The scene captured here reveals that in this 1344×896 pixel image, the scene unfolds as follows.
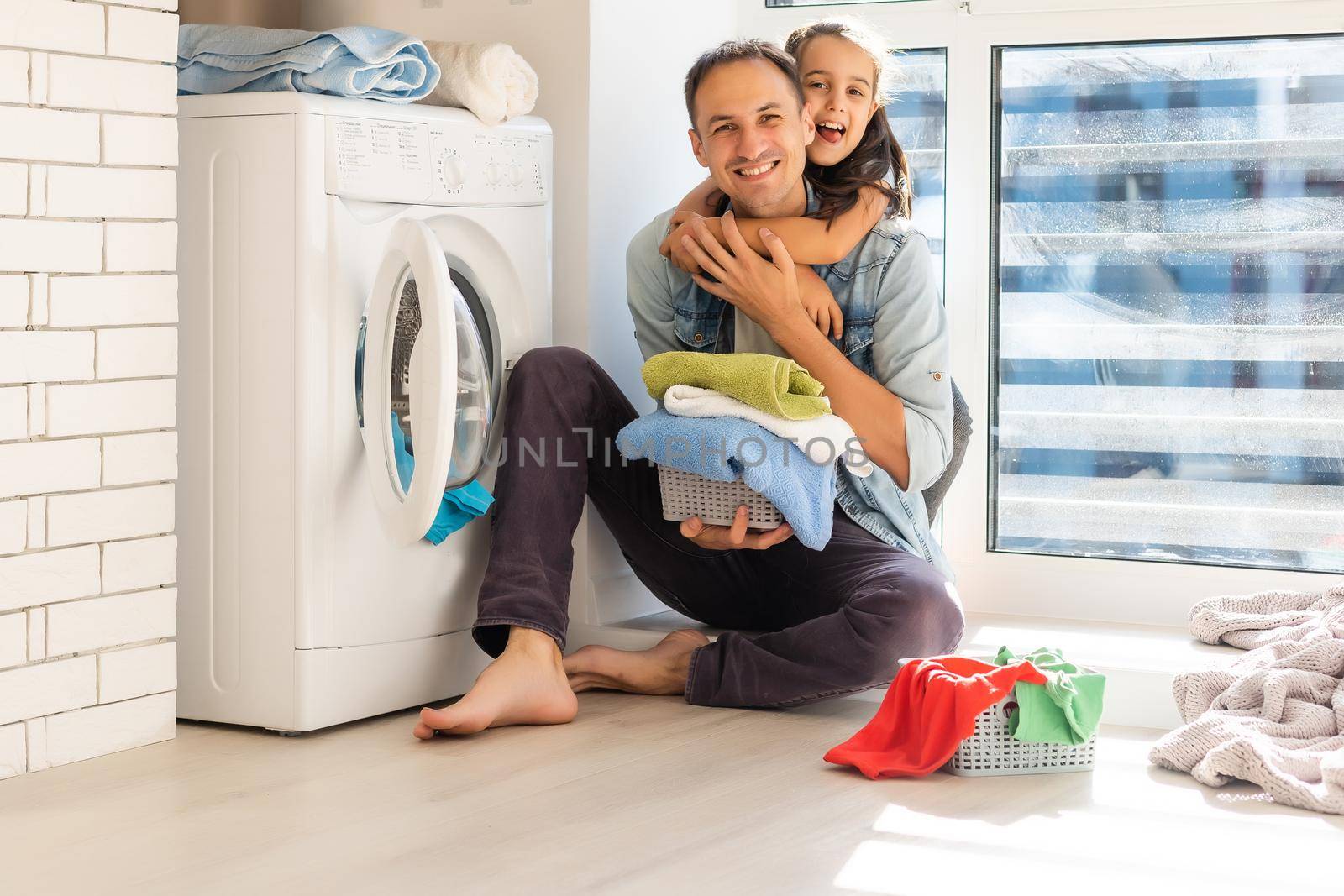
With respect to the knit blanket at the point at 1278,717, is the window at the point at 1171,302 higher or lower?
higher

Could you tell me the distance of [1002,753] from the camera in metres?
1.80

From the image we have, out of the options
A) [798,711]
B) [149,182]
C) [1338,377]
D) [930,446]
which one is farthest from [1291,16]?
[149,182]

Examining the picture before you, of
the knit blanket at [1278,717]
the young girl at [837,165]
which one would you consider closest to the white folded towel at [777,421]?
the young girl at [837,165]

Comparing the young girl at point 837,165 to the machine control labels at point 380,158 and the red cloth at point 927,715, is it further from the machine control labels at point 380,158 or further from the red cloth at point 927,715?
the red cloth at point 927,715

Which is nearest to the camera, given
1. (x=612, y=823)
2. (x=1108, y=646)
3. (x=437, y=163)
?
(x=612, y=823)

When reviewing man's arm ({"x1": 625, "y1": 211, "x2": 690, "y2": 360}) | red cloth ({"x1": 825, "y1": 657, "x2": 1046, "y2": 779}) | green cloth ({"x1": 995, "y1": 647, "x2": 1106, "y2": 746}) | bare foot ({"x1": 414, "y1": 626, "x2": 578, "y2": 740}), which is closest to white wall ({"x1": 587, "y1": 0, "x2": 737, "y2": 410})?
man's arm ({"x1": 625, "y1": 211, "x2": 690, "y2": 360})

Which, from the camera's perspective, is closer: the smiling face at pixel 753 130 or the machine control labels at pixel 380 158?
the machine control labels at pixel 380 158

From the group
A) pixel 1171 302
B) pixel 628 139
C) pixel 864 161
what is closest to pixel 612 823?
pixel 864 161

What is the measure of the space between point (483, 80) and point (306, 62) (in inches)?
11.5

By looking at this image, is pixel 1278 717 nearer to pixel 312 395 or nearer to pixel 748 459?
pixel 748 459

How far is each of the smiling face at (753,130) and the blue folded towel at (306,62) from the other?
407mm

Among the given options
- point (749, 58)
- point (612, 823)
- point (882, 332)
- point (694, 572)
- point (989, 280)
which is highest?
point (749, 58)

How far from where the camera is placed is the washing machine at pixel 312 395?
1.87m

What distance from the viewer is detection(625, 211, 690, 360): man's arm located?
2.23 meters
